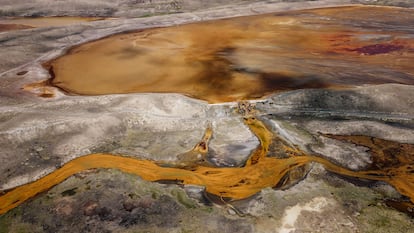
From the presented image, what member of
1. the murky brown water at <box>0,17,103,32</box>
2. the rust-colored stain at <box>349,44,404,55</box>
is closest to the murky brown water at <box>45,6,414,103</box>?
the rust-colored stain at <box>349,44,404,55</box>

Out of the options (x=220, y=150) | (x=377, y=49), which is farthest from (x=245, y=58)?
(x=220, y=150)

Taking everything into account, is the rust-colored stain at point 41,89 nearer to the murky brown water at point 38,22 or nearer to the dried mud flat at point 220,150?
the dried mud flat at point 220,150

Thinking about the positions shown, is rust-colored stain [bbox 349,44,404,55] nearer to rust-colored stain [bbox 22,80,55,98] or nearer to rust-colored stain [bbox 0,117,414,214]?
rust-colored stain [bbox 0,117,414,214]

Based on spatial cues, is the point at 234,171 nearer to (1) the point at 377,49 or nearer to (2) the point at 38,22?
(1) the point at 377,49

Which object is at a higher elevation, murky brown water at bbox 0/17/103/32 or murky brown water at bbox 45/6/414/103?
murky brown water at bbox 0/17/103/32

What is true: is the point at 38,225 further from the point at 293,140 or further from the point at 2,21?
the point at 2,21

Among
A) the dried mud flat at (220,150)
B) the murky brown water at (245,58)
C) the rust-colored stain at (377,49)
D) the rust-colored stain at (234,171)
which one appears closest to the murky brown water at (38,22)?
the murky brown water at (245,58)
